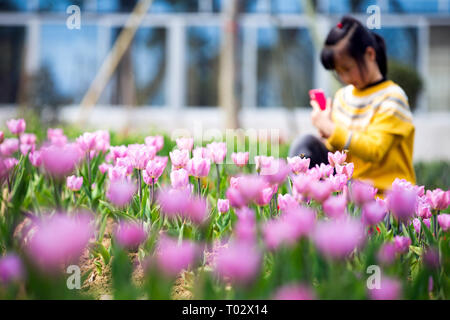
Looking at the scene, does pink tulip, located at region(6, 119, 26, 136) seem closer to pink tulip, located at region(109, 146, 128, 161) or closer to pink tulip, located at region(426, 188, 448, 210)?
pink tulip, located at region(109, 146, 128, 161)

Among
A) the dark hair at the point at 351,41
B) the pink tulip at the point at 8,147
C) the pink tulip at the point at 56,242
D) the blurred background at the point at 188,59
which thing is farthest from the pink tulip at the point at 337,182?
the blurred background at the point at 188,59

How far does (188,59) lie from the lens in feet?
24.5

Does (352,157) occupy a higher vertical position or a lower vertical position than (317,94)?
lower

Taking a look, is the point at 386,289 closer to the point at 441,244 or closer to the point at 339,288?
the point at 339,288

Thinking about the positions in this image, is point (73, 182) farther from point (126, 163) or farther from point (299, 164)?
point (299, 164)

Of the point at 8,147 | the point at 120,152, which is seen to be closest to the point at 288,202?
the point at 120,152

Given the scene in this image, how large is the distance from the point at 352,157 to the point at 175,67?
20.8 feet

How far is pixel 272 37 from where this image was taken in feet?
23.1

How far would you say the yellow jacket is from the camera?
140cm

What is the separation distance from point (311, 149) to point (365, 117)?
0.19 metres

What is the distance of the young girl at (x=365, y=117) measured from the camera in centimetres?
141

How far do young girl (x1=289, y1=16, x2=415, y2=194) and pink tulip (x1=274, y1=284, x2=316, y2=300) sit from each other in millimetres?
821

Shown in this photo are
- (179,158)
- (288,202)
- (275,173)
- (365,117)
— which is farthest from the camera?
(365,117)
